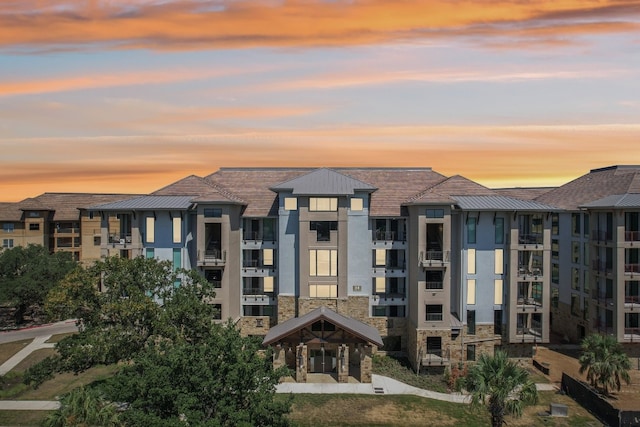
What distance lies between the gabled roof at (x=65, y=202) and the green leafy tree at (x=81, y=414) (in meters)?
60.5

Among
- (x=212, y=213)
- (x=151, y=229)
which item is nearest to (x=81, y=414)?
(x=212, y=213)

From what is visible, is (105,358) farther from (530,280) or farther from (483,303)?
(530,280)

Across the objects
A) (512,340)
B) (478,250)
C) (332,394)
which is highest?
(478,250)

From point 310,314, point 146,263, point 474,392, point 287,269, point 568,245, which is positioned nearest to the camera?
point 474,392

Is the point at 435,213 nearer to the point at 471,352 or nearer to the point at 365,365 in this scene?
the point at 471,352

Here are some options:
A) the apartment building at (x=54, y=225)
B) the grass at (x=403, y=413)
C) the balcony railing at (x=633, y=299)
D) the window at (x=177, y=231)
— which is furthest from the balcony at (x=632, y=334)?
the apartment building at (x=54, y=225)

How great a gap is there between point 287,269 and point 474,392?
76.4ft

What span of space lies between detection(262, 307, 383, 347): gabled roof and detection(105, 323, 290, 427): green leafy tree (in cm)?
1564

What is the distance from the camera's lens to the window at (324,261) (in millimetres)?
46219

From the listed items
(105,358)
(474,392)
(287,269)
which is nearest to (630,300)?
(474,392)

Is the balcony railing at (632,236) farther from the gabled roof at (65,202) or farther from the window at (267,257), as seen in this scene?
the gabled roof at (65,202)

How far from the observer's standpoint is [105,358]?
34.4 meters

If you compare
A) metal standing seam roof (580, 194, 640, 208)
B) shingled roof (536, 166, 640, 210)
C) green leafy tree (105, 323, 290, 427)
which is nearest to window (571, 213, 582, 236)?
shingled roof (536, 166, 640, 210)

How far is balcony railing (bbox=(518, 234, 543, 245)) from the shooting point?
4591cm
